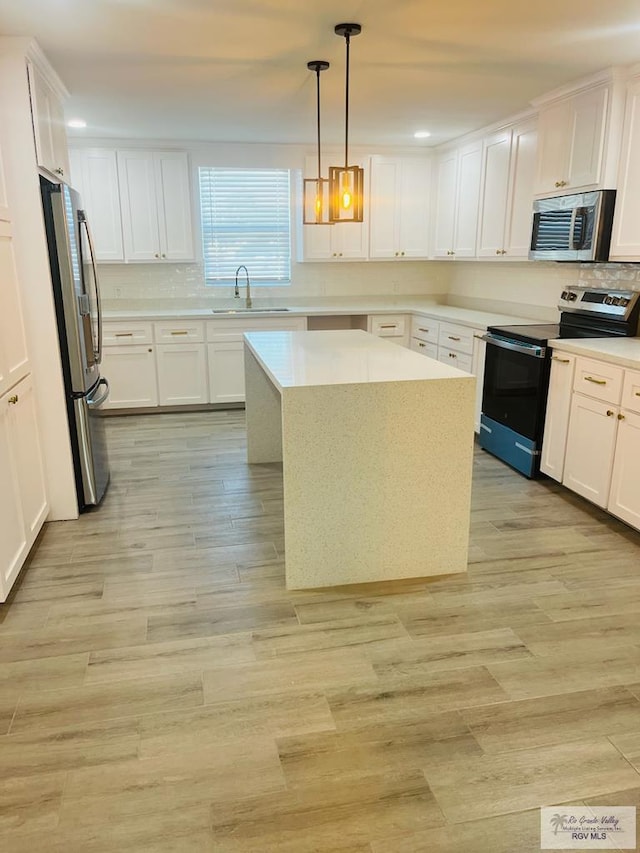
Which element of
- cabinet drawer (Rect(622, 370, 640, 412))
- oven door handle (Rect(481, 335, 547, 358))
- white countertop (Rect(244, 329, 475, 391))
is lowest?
cabinet drawer (Rect(622, 370, 640, 412))

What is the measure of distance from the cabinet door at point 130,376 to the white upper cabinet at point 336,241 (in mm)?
A: 1779

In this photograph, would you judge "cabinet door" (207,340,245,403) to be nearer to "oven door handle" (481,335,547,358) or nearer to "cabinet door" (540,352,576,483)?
"oven door handle" (481,335,547,358)

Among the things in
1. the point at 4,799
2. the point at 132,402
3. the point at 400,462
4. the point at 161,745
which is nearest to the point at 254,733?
the point at 161,745

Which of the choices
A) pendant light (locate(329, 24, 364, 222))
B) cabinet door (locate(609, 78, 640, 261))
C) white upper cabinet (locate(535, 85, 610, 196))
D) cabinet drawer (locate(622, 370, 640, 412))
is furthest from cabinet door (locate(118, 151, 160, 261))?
cabinet drawer (locate(622, 370, 640, 412))

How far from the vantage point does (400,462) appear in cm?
262

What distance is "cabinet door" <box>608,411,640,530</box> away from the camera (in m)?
3.00

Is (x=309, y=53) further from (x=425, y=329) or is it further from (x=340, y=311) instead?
(x=425, y=329)

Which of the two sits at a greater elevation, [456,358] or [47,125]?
[47,125]

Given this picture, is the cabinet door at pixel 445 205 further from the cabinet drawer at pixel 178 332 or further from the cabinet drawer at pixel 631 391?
the cabinet drawer at pixel 631 391

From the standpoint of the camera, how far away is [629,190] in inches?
134

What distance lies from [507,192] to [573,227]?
1031mm

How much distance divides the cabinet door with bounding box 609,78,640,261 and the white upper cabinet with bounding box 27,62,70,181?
3111mm

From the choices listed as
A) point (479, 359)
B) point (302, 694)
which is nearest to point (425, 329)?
point (479, 359)

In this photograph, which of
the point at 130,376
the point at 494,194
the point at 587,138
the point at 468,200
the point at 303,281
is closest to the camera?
the point at 587,138
